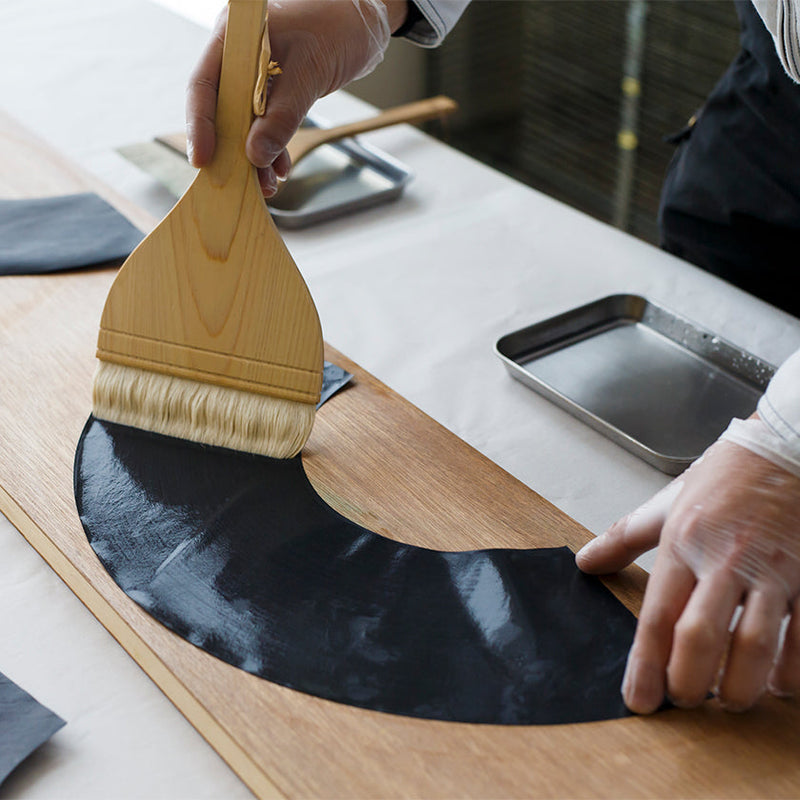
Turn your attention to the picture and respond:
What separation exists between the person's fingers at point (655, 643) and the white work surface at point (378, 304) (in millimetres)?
217

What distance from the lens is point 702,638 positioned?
25.8 inches

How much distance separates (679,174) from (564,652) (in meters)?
0.89

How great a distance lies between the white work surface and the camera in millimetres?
695

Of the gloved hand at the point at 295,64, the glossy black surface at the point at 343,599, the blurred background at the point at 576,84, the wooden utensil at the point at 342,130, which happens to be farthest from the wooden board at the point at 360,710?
the blurred background at the point at 576,84

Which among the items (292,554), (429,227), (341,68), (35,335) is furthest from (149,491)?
(429,227)

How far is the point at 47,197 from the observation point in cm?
136

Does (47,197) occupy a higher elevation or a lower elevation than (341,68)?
lower

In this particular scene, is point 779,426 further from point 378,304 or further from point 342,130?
point 342,130

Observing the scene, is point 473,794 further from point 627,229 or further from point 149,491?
point 627,229

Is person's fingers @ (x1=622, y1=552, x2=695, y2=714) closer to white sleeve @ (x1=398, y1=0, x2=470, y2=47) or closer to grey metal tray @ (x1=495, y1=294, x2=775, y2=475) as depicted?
grey metal tray @ (x1=495, y1=294, x2=775, y2=475)

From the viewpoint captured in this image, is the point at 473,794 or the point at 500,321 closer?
the point at 473,794

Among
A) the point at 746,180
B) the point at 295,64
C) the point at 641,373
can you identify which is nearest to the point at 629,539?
the point at 641,373

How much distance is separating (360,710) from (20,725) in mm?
238

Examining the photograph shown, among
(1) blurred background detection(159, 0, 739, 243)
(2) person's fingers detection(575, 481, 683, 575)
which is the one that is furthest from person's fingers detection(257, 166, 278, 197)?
(1) blurred background detection(159, 0, 739, 243)
